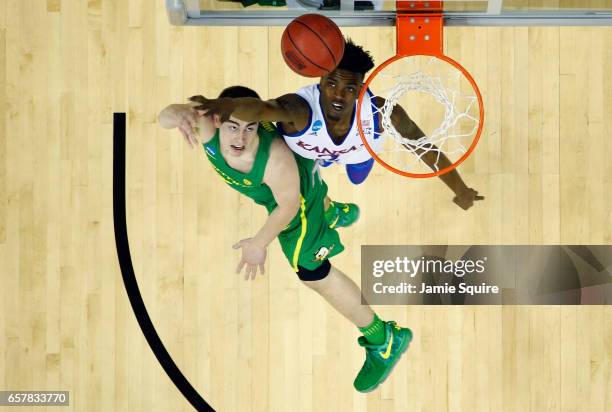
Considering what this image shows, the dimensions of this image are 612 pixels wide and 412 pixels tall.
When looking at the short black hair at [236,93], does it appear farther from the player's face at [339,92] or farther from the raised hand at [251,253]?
the raised hand at [251,253]

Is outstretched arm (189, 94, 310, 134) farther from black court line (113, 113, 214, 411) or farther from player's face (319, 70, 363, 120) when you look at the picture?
black court line (113, 113, 214, 411)

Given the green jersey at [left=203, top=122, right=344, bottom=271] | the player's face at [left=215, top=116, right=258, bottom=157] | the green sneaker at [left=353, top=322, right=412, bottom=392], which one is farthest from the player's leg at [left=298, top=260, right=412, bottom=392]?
the player's face at [left=215, top=116, right=258, bottom=157]

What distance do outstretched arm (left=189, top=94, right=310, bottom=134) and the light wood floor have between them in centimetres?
62

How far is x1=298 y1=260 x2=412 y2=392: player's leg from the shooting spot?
3391 mm

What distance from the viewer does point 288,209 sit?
→ 3076 millimetres

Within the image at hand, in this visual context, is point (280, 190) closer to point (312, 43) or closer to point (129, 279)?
point (312, 43)

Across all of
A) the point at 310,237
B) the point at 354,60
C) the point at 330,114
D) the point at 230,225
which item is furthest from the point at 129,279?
the point at 354,60

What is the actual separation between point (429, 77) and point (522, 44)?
55cm

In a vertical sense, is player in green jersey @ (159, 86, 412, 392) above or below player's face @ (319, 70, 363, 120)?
below

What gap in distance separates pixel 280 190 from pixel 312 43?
26.1 inches

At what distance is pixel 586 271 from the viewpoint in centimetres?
349

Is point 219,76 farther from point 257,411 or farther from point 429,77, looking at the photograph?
point 257,411

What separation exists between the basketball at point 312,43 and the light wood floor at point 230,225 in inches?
34.8

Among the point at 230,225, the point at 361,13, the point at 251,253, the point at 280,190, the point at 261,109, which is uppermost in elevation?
the point at 361,13
